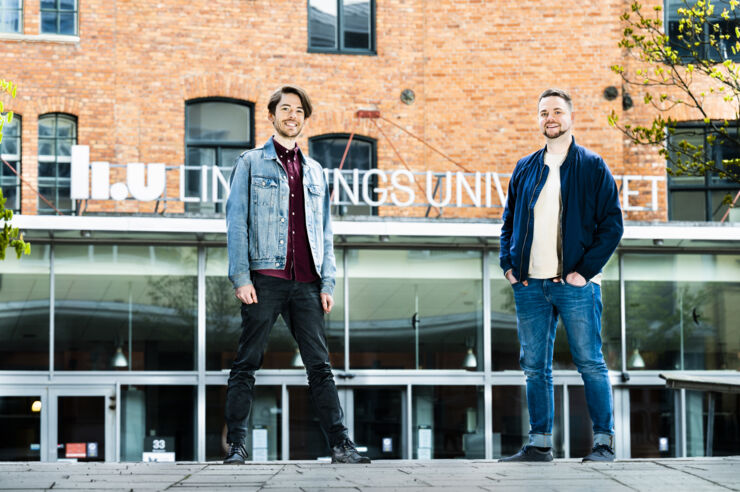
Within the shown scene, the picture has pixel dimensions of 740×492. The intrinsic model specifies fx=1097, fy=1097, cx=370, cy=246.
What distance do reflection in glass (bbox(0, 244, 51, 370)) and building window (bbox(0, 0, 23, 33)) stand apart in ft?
12.1

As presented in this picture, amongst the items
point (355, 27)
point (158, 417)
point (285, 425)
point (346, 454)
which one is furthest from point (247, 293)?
point (355, 27)

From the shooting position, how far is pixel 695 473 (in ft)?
16.2

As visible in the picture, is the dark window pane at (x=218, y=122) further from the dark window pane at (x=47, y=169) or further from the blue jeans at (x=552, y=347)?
the blue jeans at (x=552, y=347)

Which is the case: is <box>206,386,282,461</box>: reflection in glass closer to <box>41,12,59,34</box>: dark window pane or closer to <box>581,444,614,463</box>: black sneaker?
<box>41,12,59,34</box>: dark window pane

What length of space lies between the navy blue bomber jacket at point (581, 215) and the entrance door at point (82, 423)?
10.7 meters

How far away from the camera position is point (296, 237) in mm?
6086

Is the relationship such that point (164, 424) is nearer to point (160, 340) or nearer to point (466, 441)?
point (160, 340)

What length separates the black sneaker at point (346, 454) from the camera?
19.0ft

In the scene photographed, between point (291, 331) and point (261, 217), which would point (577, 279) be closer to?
point (291, 331)

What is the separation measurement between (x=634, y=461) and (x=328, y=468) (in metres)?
1.62

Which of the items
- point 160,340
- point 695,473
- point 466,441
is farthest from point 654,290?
point 695,473

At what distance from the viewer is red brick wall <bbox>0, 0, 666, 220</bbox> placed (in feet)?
55.9

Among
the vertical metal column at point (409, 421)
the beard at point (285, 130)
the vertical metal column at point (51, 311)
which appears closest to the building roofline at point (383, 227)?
the vertical metal column at point (51, 311)

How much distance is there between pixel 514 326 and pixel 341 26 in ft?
18.6
